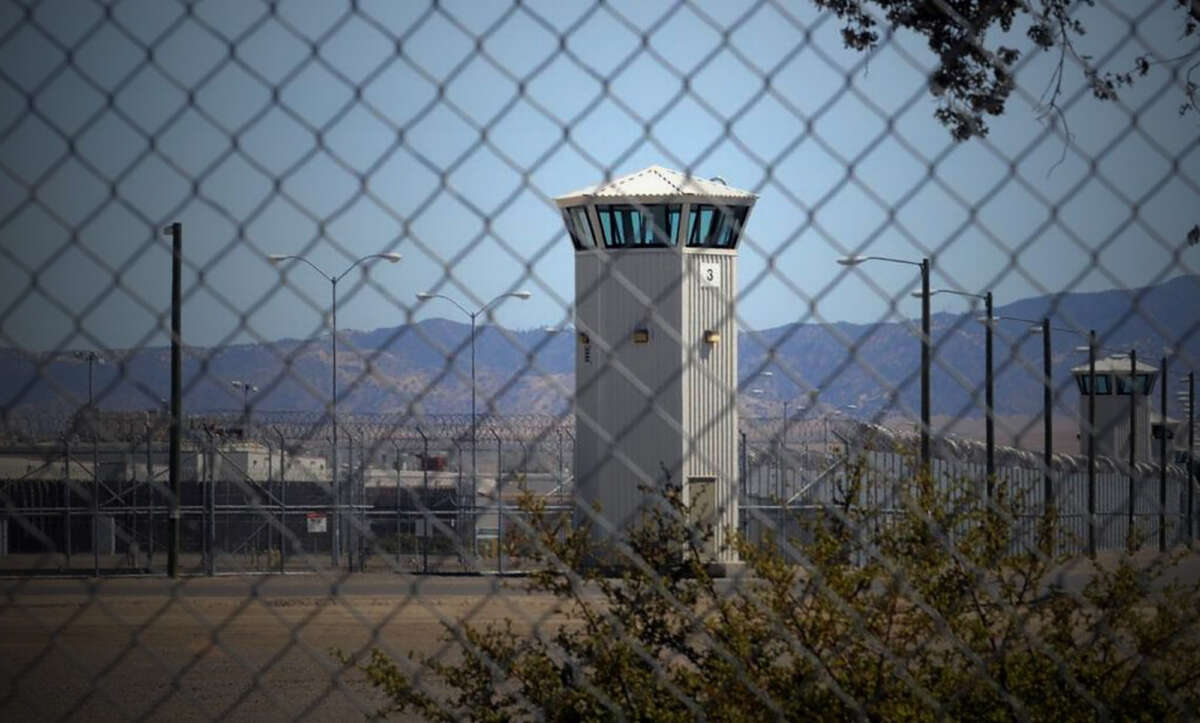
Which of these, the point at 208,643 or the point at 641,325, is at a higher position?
the point at 641,325

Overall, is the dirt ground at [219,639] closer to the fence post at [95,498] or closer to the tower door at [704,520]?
the fence post at [95,498]

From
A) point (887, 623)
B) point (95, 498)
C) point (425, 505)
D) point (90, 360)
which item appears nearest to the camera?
point (90, 360)

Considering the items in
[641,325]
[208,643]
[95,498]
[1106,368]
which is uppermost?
[641,325]

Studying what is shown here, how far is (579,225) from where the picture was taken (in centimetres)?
335

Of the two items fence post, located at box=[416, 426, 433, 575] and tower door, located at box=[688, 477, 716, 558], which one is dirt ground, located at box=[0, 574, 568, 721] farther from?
tower door, located at box=[688, 477, 716, 558]

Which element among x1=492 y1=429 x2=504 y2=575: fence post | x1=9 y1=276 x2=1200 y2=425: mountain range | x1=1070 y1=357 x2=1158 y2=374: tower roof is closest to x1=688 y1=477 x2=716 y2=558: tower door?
x1=492 y1=429 x2=504 y2=575: fence post

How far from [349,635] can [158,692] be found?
13.3ft

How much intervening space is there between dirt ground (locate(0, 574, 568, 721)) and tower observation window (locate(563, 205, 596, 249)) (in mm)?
4001

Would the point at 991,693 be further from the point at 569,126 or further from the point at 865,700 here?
the point at 569,126

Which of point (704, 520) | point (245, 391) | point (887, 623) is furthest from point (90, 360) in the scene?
point (887, 623)

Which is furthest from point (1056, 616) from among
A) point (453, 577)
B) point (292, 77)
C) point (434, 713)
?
point (453, 577)

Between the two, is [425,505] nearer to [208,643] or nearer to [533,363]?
[208,643]

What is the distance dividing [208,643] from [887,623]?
481 inches

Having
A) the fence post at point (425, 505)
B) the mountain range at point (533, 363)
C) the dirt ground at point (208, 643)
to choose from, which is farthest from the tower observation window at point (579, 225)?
the dirt ground at point (208, 643)
